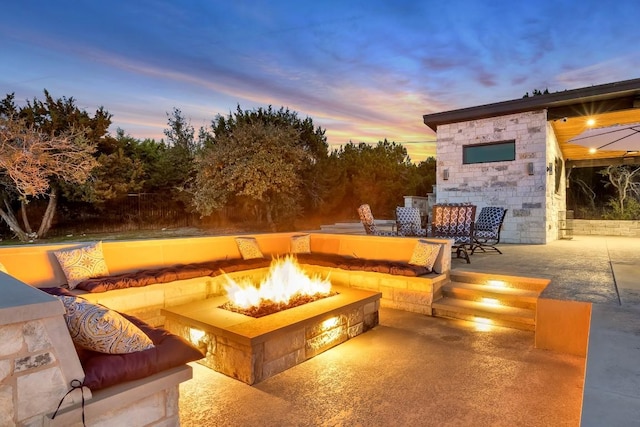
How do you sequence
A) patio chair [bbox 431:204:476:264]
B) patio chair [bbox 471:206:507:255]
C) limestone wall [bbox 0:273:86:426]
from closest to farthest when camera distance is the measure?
limestone wall [bbox 0:273:86:426] → patio chair [bbox 431:204:476:264] → patio chair [bbox 471:206:507:255]

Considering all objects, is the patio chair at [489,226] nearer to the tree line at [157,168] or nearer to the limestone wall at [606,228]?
the tree line at [157,168]

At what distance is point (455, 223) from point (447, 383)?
3854 mm

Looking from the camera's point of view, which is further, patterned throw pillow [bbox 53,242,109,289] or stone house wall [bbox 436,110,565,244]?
stone house wall [bbox 436,110,565,244]

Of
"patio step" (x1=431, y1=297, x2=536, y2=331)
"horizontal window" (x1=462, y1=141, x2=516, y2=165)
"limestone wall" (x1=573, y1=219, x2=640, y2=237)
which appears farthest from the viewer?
"limestone wall" (x1=573, y1=219, x2=640, y2=237)

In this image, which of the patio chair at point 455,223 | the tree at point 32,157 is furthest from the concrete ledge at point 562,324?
the tree at point 32,157

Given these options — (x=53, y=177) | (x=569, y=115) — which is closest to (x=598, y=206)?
(x=569, y=115)

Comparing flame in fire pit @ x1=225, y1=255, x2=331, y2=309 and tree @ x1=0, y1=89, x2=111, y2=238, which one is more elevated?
tree @ x1=0, y1=89, x2=111, y2=238

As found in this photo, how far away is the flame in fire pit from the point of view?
353 centimetres

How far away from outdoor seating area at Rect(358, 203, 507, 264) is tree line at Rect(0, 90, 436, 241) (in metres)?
5.01

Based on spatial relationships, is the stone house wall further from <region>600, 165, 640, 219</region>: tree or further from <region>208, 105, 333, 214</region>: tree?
<region>600, 165, 640, 219</region>: tree

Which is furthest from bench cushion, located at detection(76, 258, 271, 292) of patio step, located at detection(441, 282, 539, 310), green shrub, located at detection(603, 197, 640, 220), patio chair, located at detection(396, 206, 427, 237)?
green shrub, located at detection(603, 197, 640, 220)

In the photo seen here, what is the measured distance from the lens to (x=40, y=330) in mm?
1345

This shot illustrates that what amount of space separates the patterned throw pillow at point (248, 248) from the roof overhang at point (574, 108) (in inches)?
254

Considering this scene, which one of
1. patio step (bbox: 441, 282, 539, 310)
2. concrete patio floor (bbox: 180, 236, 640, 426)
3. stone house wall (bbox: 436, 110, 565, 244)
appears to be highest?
stone house wall (bbox: 436, 110, 565, 244)
